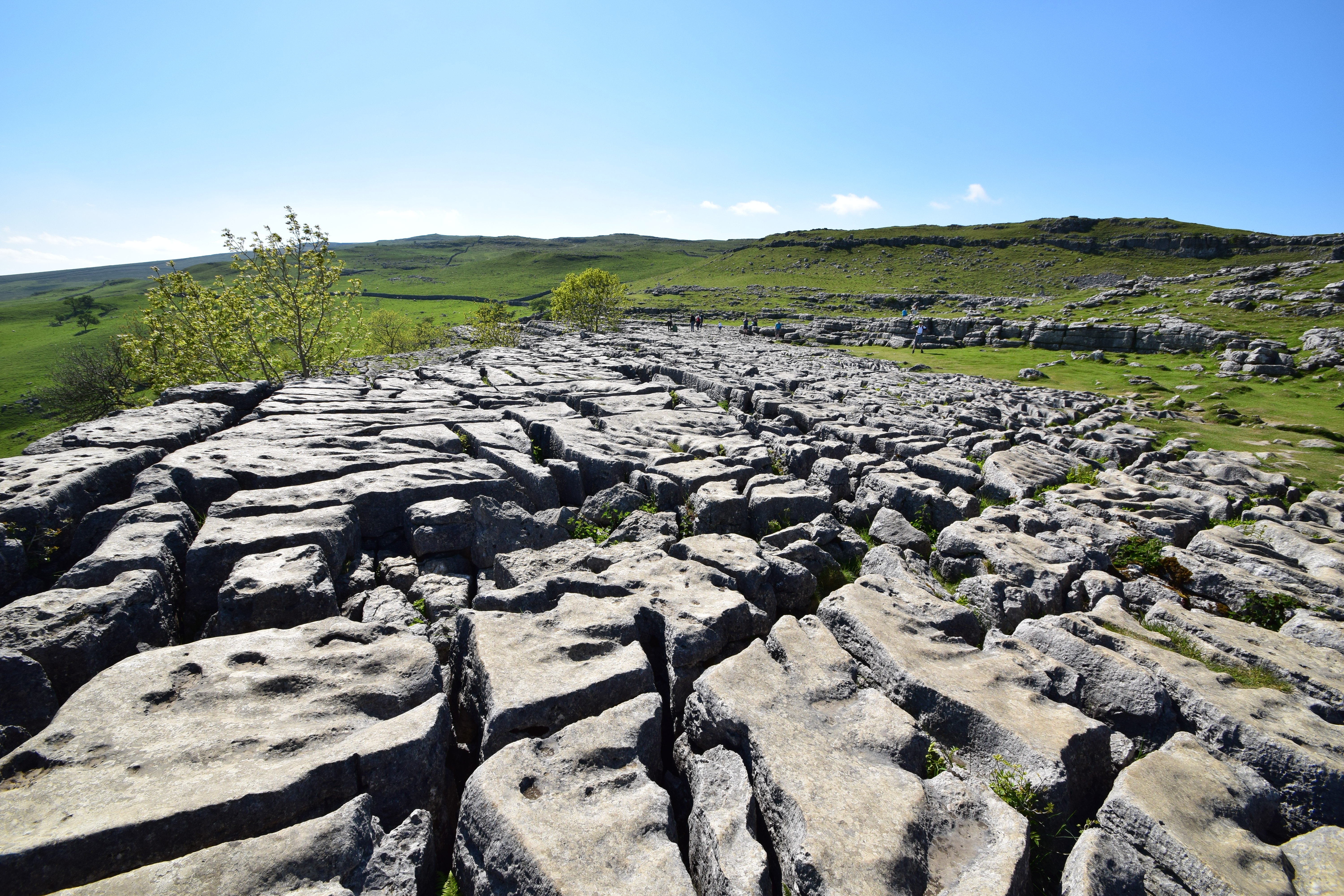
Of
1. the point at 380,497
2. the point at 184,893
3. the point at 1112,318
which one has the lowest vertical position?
the point at 184,893

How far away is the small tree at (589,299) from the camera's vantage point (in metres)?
53.8

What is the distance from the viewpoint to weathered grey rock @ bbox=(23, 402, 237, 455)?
9648 mm

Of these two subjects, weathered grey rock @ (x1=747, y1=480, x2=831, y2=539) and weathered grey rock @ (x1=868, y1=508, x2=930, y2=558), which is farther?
weathered grey rock @ (x1=747, y1=480, x2=831, y2=539)

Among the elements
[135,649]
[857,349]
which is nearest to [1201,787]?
[135,649]

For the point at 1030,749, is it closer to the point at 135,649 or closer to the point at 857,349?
the point at 135,649

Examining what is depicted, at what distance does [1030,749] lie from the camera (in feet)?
14.9

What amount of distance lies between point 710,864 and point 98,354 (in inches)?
2668

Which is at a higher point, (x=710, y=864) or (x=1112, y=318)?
(x=1112, y=318)

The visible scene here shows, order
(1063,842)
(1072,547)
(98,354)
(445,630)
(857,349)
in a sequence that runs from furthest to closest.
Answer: (98,354) < (857,349) < (1072,547) < (445,630) < (1063,842)

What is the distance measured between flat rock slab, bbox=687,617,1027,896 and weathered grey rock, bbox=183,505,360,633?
553 centimetres

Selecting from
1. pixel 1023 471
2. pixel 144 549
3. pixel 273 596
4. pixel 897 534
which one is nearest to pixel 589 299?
pixel 1023 471

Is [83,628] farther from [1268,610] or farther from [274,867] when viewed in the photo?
[1268,610]

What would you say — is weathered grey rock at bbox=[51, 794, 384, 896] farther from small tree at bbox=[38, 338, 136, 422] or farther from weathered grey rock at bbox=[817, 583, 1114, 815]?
small tree at bbox=[38, 338, 136, 422]

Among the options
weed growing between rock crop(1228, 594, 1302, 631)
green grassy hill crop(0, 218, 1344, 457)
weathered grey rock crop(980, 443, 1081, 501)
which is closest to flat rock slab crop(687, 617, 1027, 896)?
weed growing between rock crop(1228, 594, 1302, 631)
